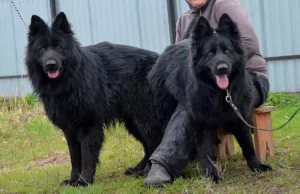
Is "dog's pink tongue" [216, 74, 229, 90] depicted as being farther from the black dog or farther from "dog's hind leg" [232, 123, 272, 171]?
"dog's hind leg" [232, 123, 272, 171]

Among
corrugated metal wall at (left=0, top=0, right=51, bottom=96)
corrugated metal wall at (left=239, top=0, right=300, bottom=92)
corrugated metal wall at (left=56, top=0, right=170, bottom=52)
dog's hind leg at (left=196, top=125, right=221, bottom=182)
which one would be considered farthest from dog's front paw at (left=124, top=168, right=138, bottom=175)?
corrugated metal wall at (left=0, top=0, right=51, bottom=96)

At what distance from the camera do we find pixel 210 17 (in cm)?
496

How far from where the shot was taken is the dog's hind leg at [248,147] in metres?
4.40

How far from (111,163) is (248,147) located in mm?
2055

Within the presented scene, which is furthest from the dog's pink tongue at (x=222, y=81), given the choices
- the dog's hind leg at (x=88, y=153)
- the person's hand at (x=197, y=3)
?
the dog's hind leg at (x=88, y=153)

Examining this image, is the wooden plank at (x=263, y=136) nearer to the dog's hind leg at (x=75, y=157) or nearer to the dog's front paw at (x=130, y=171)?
the dog's front paw at (x=130, y=171)

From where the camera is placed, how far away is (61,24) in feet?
15.4

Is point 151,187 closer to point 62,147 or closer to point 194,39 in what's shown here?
point 194,39

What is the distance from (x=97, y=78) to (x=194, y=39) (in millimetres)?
1229

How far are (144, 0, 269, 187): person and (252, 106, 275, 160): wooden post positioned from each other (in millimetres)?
99

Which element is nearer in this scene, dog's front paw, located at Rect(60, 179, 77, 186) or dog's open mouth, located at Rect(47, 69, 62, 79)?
dog's open mouth, located at Rect(47, 69, 62, 79)

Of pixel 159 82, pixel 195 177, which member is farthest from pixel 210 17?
pixel 195 177

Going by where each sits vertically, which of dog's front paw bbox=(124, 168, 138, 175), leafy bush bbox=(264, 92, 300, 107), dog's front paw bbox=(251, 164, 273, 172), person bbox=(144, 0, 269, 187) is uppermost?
person bbox=(144, 0, 269, 187)

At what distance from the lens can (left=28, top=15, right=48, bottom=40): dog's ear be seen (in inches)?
181
